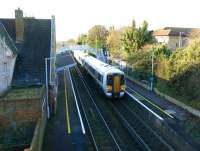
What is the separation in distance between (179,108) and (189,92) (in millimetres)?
1707

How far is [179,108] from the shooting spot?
2588 cm

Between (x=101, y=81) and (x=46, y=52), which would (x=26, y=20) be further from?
(x=101, y=81)

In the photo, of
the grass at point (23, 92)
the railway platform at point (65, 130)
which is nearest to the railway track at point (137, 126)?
the railway platform at point (65, 130)

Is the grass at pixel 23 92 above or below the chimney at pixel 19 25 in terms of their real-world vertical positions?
below

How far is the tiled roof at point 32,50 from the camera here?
25.2m

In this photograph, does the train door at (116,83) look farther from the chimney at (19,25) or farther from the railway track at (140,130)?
the chimney at (19,25)

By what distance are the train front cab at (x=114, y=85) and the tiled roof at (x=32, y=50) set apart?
6.36 meters

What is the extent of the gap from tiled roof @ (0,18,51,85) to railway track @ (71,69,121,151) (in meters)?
5.22

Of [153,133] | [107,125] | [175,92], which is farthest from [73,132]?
[175,92]

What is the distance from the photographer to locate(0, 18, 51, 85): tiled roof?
25.2 meters

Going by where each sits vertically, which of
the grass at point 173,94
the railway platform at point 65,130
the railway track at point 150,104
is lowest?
the railway platform at point 65,130

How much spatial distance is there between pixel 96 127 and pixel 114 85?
22.6 ft

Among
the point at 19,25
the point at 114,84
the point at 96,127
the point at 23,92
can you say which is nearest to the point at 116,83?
the point at 114,84

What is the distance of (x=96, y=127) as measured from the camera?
21672mm
